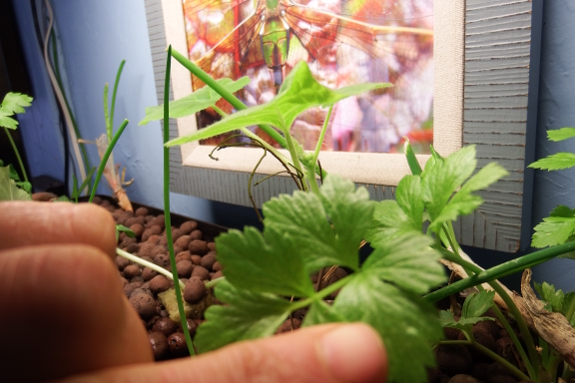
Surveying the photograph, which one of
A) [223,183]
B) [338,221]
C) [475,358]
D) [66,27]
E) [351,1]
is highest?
[66,27]

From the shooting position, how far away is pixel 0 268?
0.54ft

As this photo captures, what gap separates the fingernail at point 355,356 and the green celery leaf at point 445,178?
124 mm

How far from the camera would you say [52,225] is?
216mm

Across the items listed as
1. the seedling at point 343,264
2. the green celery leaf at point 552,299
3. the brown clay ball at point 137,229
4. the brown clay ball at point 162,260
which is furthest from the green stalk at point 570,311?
the brown clay ball at point 137,229

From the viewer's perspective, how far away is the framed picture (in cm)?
58

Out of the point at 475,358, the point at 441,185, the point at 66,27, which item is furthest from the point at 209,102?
the point at 66,27

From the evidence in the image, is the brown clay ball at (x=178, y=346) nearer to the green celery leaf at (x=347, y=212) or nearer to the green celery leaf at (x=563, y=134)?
the green celery leaf at (x=347, y=212)

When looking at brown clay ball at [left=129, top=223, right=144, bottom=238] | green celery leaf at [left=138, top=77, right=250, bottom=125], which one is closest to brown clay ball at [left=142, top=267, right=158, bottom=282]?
brown clay ball at [left=129, top=223, right=144, bottom=238]

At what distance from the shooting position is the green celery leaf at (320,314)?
0.19 meters

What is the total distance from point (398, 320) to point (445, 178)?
117 millimetres

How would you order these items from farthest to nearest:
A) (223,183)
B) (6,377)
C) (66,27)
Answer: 1. (66,27)
2. (223,183)
3. (6,377)

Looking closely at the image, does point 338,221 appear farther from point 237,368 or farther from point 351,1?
point 351,1

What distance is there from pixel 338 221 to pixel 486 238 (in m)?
0.51

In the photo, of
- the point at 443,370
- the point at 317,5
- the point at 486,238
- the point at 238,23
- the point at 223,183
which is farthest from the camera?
the point at 223,183
